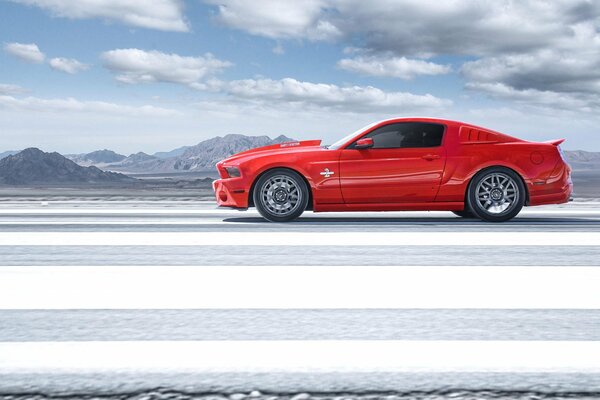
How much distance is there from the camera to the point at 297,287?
4.09 m

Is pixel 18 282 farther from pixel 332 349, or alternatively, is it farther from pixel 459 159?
pixel 459 159

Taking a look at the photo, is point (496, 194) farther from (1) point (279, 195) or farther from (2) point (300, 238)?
(2) point (300, 238)

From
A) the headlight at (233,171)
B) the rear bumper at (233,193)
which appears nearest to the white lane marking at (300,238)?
the rear bumper at (233,193)

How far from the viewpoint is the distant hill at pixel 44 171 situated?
100000mm

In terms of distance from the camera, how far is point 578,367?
2.57m

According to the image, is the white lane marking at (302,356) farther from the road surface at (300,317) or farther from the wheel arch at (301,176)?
the wheel arch at (301,176)

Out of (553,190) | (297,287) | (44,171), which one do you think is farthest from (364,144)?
(44,171)

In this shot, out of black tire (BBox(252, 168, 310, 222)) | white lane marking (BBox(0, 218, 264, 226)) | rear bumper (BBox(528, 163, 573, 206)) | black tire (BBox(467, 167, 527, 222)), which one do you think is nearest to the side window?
black tire (BBox(467, 167, 527, 222))

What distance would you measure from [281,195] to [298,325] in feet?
16.5

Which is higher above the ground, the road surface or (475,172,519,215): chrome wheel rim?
(475,172,519,215): chrome wheel rim

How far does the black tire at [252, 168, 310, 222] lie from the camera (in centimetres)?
816

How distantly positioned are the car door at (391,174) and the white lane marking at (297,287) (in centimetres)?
337

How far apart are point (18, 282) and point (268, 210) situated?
13.9ft

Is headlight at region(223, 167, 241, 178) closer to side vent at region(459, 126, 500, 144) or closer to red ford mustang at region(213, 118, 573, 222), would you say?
red ford mustang at region(213, 118, 573, 222)
